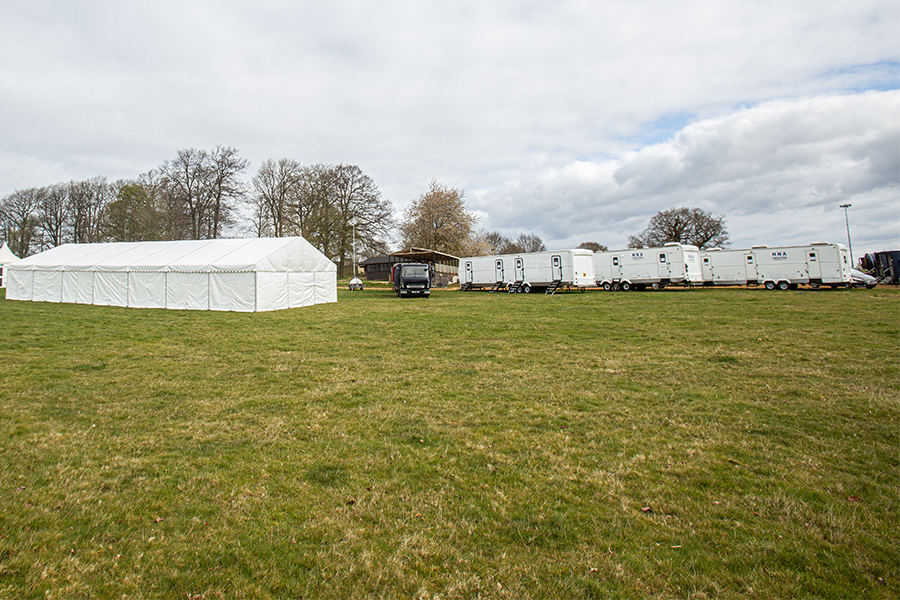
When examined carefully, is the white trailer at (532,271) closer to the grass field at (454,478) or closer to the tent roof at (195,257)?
the tent roof at (195,257)

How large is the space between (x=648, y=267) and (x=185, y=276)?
25645 millimetres

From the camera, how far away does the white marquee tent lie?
1905cm

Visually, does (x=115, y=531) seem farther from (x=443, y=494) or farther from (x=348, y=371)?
(x=348, y=371)

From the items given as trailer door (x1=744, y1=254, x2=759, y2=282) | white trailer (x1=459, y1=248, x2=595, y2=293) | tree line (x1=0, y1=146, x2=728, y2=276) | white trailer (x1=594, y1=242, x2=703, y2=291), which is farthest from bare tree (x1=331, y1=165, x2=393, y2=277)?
trailer door (x1=744, y1=254, x2=759, y2=282)

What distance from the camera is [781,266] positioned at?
24594mm

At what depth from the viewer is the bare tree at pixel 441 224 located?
48.1 metres

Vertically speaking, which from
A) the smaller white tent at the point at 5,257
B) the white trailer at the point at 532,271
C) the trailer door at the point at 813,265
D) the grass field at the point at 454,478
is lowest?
the grass field at the point at 454,478

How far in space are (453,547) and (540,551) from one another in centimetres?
51

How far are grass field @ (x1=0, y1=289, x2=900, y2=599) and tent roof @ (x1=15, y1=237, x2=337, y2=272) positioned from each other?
12.4 metres

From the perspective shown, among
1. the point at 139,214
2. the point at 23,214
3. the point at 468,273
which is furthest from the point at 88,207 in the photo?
the point at 468,273

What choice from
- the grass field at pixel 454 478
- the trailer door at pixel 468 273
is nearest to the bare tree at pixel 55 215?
the trailer door at pixel 468 273

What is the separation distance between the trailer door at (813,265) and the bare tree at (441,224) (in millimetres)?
31145

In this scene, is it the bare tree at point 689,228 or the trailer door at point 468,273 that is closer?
the trailer door at point 468,273

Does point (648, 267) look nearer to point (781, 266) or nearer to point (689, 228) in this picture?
point (781, 266)
